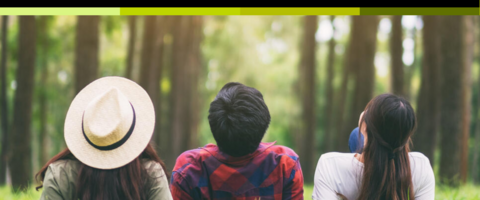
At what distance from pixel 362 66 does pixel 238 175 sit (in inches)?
443

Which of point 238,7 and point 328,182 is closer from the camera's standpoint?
point 328,182

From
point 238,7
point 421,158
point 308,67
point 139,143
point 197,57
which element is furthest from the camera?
point 197,57

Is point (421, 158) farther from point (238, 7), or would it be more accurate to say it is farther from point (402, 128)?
point (238, 7)

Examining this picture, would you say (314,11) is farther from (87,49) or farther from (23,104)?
(23,104)

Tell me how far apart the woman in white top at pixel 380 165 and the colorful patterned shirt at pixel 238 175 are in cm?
26

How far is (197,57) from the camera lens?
19.2 meters

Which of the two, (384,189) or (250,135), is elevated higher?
(250,135)

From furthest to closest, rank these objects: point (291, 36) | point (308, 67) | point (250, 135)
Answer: point (291, 36)
point (308, 67)
point (250, 135)

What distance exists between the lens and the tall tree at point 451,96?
922 cm

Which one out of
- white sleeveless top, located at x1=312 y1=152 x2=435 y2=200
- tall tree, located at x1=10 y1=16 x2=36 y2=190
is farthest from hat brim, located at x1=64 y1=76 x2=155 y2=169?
tall tree, located at x1=10 y1=16 x2=36 y2=190

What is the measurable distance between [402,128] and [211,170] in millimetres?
1197

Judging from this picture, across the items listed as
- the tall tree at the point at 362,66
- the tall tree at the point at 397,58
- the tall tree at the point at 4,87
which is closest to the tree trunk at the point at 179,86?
the tall tree at the point at 4,87

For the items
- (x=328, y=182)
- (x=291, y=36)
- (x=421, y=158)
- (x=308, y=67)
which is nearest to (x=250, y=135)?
(x=328, y=182)

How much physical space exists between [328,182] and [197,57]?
16.5m
